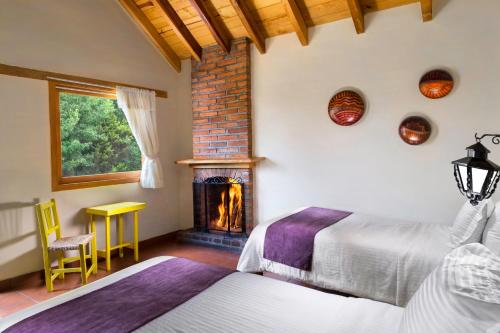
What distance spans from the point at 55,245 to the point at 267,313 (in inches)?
96.6

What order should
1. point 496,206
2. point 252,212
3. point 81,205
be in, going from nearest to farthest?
point 496,206
point 81,205
point 252,212

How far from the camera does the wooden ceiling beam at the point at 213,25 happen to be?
3556 millimetres

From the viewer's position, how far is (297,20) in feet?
11.1

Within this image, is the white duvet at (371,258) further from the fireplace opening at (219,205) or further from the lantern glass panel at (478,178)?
the fireplace opening at (219,205)

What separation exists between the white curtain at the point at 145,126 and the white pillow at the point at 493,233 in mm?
3424

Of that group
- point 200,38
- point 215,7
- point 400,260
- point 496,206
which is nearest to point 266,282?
point 400,260

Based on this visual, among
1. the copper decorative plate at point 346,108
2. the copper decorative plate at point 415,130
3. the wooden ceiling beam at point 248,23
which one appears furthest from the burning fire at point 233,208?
the copper decorative plate at point 415,130

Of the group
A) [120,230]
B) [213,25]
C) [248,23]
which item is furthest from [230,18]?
[120,230]

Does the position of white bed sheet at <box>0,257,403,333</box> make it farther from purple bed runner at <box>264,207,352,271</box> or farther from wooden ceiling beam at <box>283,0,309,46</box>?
wooden ceiling beam at <box>283,0,309,46</box>

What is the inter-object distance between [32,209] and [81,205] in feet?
1.59

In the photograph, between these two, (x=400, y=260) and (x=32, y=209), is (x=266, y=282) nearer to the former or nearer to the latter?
(x=400, y=260)

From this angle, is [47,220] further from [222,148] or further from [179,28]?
[179,28]

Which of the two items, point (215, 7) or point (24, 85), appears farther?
point (215, 7)

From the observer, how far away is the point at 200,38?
4.19 meters
